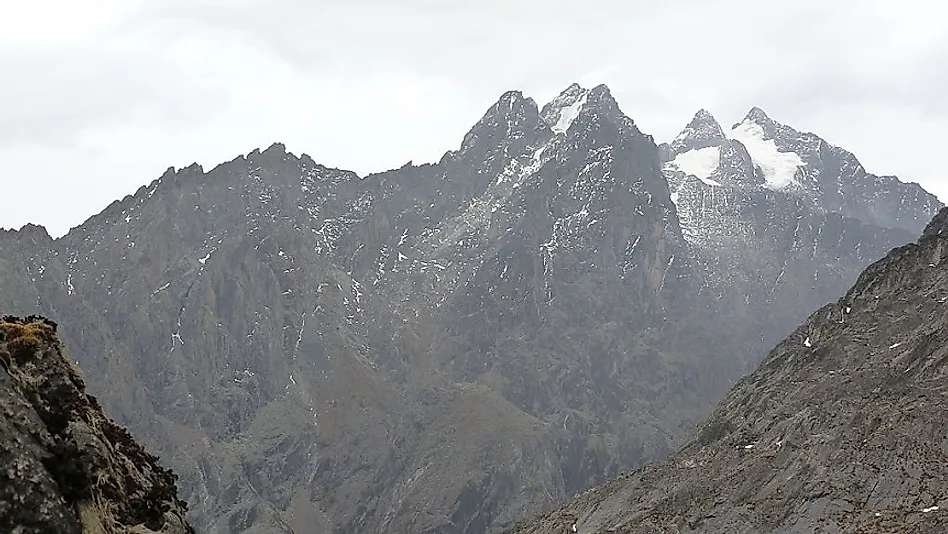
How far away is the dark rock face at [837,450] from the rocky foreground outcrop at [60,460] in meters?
85.8

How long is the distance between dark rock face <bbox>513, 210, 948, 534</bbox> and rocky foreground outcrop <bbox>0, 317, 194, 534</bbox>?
8581 centimetres

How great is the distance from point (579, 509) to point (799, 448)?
189 ft

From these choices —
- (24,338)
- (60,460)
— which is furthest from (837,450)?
(60,460)

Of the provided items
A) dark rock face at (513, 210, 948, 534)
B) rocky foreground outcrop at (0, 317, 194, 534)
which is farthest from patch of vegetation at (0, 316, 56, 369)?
dark rock face at (513, 210, 948, 534)

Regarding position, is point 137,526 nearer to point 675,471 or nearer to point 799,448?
point 799,448

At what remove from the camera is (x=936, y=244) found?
18950 centimetres

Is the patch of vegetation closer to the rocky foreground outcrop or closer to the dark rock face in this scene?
the rocky foreground outcrop

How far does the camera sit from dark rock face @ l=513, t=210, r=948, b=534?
118 m

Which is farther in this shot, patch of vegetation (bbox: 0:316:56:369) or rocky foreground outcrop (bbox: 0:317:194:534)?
patch of vegetation (bbox: 0:316:56:369)

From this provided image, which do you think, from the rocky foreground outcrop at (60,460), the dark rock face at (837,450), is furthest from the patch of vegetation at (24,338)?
the dark rock face at (837,450)

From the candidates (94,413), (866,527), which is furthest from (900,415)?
(94,413)

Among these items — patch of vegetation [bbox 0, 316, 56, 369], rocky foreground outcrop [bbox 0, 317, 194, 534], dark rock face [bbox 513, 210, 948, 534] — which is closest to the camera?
rocky foreground outcrop [bbox 0, 317, 194, 534]

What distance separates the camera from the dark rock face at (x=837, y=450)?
117812mm

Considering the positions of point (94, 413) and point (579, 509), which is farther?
point (579, 509)
